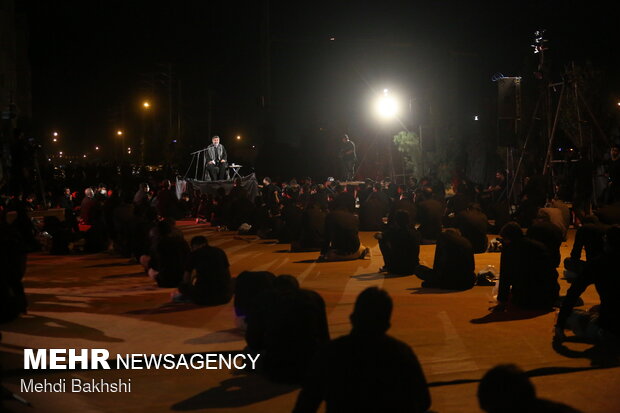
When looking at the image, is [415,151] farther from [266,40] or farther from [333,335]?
[333,335]

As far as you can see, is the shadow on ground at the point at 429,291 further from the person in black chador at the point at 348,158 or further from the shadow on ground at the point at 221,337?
the person in black chador at the point at 348,158

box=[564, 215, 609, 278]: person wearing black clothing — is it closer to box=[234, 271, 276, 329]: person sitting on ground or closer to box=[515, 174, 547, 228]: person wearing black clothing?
box=[234, 271, 276, 329]: person sitting on ground

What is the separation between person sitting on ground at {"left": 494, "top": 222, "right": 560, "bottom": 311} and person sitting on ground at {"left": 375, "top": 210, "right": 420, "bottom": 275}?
372 cm

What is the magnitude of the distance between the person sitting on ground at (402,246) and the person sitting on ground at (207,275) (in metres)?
4.05

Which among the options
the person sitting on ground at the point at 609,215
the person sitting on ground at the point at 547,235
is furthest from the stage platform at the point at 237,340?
the person sitting on ground at the point at 609,215

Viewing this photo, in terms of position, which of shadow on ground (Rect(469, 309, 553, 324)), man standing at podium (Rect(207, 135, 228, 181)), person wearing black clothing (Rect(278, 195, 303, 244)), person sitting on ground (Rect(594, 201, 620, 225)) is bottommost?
shadow on ground (Rect(469, 309, 553, 324))

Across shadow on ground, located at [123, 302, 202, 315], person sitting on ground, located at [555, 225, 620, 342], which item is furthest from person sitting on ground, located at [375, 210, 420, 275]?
person sitting on ground, located at [555, 225, 620, 342]

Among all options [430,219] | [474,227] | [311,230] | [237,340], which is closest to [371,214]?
[430,219]

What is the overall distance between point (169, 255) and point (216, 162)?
66.5 ft

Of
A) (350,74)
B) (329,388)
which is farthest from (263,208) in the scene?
(350,74)

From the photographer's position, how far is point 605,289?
24.1ft

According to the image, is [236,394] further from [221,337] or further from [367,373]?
[367,373]

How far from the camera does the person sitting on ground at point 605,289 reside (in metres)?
7.32

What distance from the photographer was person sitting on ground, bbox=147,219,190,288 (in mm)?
11664
